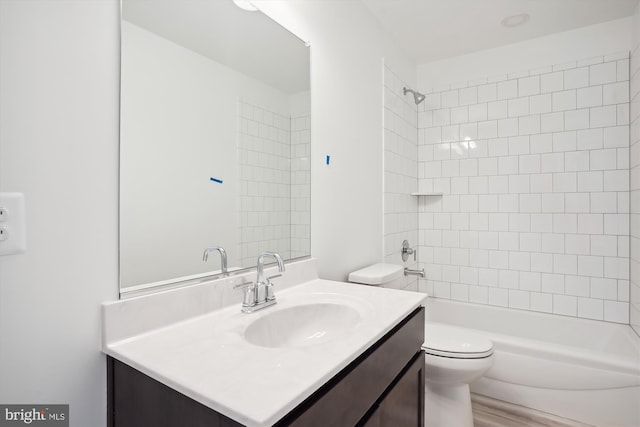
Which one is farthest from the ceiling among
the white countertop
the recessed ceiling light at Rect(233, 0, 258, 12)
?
the white countertop

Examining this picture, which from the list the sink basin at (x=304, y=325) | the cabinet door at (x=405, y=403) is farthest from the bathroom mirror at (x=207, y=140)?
the cabinet door at (x=405, y=403)

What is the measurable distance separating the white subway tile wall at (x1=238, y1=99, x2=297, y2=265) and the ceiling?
3.91 ft

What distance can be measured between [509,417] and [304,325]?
150 centimetres

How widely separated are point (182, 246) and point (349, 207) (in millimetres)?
1050

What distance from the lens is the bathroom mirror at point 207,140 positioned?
3.04 ft

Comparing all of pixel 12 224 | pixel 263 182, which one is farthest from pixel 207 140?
pixel 12 224

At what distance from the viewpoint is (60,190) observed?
2.52ft

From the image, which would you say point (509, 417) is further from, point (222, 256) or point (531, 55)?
point (531, 55)

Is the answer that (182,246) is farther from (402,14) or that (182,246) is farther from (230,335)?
(402,14)

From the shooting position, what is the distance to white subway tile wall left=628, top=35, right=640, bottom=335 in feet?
6.69

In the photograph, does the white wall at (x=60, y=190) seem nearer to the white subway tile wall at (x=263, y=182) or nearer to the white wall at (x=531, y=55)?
the white subway tile wall at (x=263, y=182)

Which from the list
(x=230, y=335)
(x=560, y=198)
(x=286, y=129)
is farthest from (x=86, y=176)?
(x=560, y=198)

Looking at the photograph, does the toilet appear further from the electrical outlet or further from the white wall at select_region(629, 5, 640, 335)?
the electrical outlet

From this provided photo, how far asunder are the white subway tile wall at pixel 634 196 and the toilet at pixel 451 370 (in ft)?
3.79
